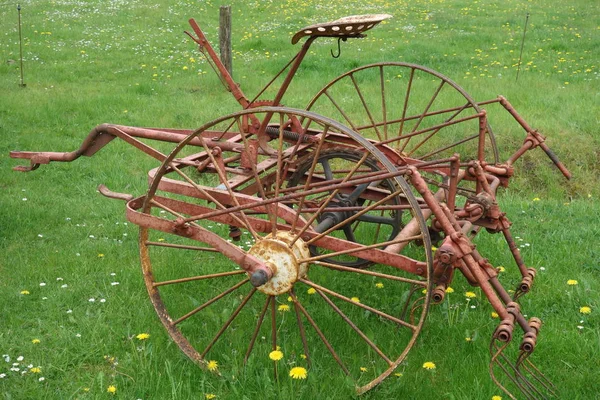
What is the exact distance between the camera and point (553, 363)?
3244 millimetres

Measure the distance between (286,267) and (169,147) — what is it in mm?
4154

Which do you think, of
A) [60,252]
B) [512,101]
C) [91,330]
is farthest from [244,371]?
[512,101]

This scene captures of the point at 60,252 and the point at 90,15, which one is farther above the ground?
the point at 90,15

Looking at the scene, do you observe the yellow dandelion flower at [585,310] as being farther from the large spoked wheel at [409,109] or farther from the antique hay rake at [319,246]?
the large spoked wheel at [409,109]

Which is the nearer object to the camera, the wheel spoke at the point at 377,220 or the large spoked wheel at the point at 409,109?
the wheel spoke at the point at 377,220

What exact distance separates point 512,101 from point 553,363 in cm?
472

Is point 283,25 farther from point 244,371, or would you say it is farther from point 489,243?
point 244,371

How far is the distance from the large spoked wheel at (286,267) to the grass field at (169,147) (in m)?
0.12

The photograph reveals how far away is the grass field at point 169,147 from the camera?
3.20 meters

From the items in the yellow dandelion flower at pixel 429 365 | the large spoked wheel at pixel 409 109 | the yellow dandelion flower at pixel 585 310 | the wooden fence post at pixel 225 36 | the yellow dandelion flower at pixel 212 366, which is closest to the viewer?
the yellow dandelion flower at pixel 429 365

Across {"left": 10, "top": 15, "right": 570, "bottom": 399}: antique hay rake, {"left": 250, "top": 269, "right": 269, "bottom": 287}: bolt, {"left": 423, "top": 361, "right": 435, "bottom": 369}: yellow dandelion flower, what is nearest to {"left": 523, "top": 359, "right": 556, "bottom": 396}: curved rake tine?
{"left": 10, "top": 15, "right": 570, "bottom": 399}: antique hay rake

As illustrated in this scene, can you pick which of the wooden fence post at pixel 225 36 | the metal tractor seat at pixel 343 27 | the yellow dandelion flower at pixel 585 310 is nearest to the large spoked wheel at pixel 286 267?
the metal tractor seat at pixel 343 27

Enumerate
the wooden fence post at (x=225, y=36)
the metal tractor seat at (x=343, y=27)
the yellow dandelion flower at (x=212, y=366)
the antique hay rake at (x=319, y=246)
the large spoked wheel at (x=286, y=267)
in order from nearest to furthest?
1. the antique hay rake at (x=319, y=246)
2. the large spoked wheel at (x=286, y=267)
3. the yellow dandelion flower at (x=212, y=366)
4. the metal tractor seat at (x=343, y=27)
5. the wooden fence post at (x=225, y=36)

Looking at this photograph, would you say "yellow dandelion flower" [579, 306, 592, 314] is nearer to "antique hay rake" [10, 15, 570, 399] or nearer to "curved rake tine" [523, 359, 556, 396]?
"antique hay rake" [10, 15, 570, 399]
